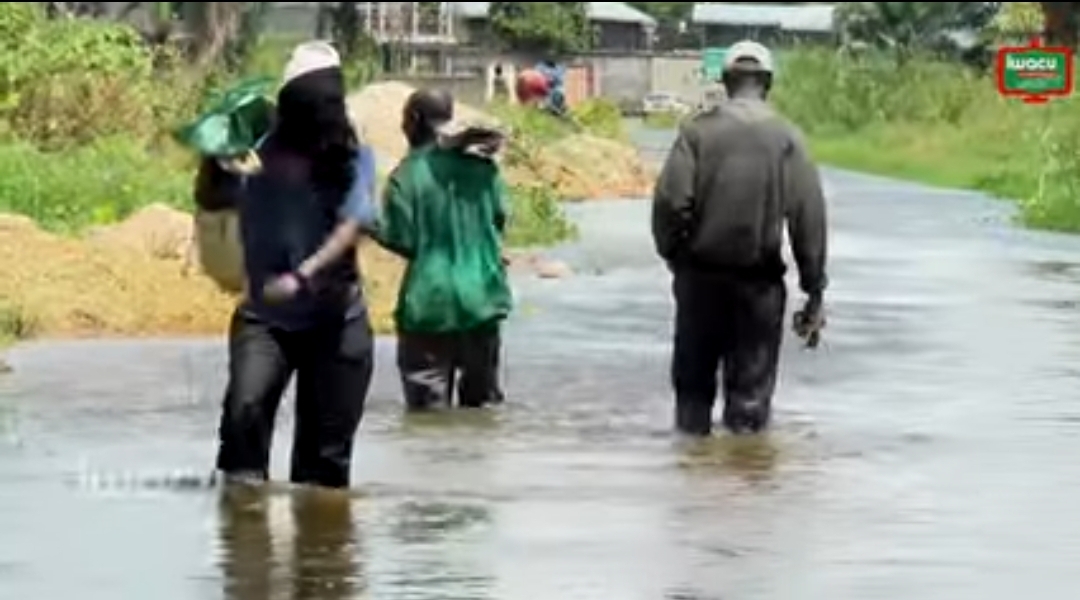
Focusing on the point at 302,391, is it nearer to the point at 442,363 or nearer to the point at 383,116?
the point at 442,363

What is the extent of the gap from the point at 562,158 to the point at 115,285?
66.8 ft

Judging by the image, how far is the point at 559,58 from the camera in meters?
55.4

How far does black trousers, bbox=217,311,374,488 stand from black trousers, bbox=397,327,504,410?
335 centimetres

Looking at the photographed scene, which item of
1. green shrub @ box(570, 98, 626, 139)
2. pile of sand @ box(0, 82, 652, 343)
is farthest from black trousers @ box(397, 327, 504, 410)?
green shrub @ box(570, 98, 626, 139)

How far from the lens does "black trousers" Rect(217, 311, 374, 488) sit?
11.2 metres

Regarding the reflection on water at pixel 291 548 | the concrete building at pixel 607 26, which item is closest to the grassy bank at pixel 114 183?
the reflection on water at pixel 291 548

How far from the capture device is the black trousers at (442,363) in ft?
48.9

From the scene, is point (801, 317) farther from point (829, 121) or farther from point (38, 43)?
point (829, 121)

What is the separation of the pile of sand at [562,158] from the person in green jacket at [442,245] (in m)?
16.0

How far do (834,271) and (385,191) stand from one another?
426 inches

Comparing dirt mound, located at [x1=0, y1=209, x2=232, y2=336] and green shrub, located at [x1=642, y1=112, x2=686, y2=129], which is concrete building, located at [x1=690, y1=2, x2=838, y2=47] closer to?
green shrub, located at [x1=642, y1=112, x2=686, y2=129]

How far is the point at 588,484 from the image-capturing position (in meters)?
12.3

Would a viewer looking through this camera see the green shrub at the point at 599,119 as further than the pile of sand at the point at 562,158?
Yes

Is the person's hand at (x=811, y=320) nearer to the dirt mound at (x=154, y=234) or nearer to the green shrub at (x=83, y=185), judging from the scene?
the dirt mound at (x=154, y=234)
